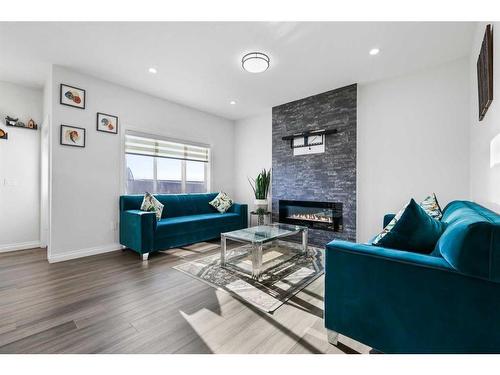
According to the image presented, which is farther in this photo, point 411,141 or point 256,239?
point 411,141

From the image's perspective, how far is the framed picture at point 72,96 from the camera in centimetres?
310

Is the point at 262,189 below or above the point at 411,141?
below

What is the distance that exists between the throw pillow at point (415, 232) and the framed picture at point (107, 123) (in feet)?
13.2

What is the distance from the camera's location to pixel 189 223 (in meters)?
3.68

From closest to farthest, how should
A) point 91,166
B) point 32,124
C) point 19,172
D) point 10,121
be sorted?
point 91,166, point 10,121, point 19,172, point 32,124

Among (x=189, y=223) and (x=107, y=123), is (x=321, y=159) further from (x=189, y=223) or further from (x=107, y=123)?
(x=107, y=123)

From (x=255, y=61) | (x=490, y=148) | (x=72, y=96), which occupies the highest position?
(x=255, y=61)

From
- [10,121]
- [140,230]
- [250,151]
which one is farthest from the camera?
[250,151]

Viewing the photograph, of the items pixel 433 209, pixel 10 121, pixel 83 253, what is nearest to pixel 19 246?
pixel 83 253

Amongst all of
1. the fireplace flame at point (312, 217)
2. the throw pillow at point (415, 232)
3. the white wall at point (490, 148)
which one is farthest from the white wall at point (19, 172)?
the white wall at point (490, 148)

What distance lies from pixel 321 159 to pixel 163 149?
3007mm

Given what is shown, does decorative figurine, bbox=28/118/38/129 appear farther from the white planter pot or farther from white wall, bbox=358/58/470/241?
white wall, bbox=358/58/470/241

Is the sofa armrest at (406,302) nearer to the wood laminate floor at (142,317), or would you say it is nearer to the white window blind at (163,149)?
the wood laminate floor at (142,317)

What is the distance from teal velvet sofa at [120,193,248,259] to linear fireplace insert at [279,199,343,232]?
86 centimetres
